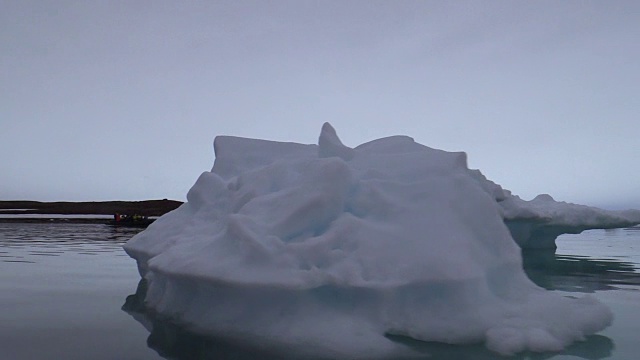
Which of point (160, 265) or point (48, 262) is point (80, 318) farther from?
point (48, 262)

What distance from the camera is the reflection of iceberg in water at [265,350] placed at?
4461 millimetres

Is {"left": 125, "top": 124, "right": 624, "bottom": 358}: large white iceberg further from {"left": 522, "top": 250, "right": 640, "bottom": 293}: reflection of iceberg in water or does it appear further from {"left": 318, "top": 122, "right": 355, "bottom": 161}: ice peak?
{"left": 522, "top": 250, "right": 640, "bottom": 293}: reflection of iceberg in water

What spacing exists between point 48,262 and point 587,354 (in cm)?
1206

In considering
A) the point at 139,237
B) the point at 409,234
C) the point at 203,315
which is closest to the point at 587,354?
the point at 409,234

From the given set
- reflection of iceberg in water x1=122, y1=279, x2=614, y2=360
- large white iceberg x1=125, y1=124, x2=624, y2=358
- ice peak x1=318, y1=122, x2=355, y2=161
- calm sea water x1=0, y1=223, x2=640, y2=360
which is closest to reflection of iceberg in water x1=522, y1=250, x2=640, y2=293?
calm sea water x1=0, y1=223, x2=640, y2=360

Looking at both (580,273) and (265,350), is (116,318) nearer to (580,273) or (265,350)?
(265,350)

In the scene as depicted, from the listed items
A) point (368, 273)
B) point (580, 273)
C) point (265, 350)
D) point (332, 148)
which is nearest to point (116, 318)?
point (265, 350)

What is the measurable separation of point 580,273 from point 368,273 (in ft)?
26.0

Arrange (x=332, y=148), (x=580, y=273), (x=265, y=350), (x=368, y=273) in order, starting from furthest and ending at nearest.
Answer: (x=580, y=273), (x=332, y=148), (x=368, y=273), (x=265, y=350)

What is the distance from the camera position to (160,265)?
5.88 metres

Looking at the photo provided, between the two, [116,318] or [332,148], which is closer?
[116,318]

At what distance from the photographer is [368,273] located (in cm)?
501

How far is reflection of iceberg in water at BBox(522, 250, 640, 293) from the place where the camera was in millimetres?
8883

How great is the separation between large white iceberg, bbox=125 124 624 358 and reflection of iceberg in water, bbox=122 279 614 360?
0.12 m
